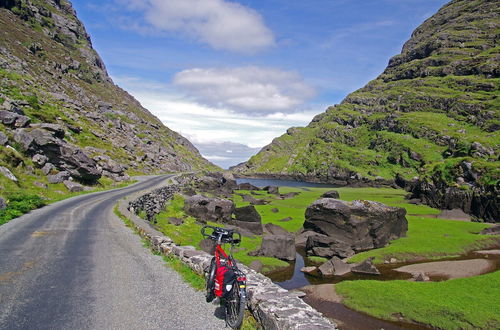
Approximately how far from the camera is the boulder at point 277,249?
36.7 metres

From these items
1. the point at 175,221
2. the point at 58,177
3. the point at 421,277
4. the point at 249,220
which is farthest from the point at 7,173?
the point at 421,277

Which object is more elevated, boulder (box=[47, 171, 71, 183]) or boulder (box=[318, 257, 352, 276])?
boulder (box=[47, 171, 71, 183])

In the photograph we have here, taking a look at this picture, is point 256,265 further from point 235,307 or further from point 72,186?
point 72,186

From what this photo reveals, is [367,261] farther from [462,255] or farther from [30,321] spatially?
[30,321]

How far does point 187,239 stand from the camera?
35469 mm

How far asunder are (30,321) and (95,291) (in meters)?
3.02

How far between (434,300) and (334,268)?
429 inches

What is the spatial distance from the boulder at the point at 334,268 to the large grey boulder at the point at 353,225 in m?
7.00

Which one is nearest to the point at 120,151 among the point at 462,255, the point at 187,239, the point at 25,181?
the point at 25,181

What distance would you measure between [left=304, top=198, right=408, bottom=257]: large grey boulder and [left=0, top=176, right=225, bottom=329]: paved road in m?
28.1

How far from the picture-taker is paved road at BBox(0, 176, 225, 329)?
35.7 ft

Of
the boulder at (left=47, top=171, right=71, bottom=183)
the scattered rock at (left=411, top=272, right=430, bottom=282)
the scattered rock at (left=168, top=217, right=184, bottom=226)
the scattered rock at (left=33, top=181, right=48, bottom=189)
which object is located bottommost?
the scattered rock at (left=411, top=272, right=430, bottom=282)

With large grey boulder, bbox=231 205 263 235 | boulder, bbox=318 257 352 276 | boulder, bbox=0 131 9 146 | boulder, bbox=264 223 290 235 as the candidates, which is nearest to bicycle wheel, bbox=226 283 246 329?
boulder, bbox=318 257 352 276

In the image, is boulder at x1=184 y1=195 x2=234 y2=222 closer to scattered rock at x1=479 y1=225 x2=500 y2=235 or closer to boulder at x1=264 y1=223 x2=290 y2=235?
boulder at x1=264 y1=223 x2=290 y2=235
